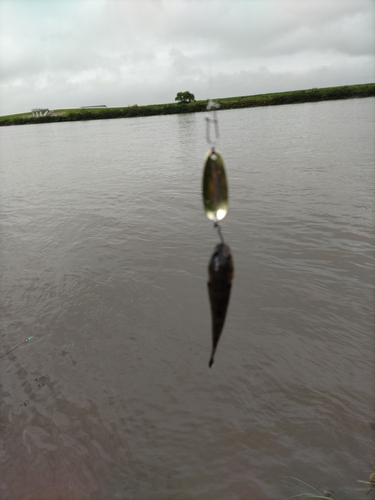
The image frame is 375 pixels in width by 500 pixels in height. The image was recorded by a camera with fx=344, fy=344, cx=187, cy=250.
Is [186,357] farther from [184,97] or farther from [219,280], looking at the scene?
[184,97]

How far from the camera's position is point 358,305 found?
6.89 metres

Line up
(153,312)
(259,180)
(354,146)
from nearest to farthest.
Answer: (153,312) → (259,180) → (354,146)

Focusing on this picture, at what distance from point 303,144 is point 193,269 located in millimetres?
20451

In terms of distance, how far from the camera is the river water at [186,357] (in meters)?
4.27

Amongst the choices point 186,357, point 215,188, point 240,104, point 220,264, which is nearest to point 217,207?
point 215,188

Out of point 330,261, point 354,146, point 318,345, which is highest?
point 354,146

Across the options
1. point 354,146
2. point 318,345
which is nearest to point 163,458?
point 318,345

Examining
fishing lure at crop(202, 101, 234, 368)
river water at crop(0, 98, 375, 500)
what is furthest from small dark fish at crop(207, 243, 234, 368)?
river water at crop(0, 98, 375, 500)

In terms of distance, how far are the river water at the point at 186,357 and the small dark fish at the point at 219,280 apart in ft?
12.0

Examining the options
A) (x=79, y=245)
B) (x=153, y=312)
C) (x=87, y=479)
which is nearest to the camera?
(x=87, y=479)

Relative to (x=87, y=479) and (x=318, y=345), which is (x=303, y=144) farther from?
(x=87, y=479)

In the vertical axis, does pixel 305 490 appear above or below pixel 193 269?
below

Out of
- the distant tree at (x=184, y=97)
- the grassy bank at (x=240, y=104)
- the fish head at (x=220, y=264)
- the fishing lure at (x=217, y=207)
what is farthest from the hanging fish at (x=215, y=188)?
the distant tree at (x=184, y=97)

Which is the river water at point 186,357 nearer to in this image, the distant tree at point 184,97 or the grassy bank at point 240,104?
the grassy bank at point 240,104
